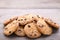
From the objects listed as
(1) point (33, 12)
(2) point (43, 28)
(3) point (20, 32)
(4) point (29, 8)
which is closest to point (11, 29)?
(3) point (20, 32)

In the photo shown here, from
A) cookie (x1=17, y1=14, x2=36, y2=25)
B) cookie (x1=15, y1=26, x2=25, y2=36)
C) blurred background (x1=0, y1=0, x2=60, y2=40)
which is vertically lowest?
cookie (x1=15, y1=26, x2=25, y2=36)

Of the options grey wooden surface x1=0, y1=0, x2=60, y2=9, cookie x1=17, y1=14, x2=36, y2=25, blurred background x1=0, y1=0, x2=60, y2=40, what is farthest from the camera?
grey wooden surface x1=0, y1=0, x2=60, y2=9

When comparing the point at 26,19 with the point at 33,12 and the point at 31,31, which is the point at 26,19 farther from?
the point at 33,12

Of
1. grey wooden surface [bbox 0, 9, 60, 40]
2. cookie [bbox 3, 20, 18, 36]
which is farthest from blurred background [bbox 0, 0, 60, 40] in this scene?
cookie [bbox 3, 20, 18, 36]

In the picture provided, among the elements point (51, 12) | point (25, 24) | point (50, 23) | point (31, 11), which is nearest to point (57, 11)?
point (51, 12)

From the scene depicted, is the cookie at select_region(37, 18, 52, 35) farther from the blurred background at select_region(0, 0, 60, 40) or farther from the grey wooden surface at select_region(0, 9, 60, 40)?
the blurred background at select_region(0, 0, 60, 40)

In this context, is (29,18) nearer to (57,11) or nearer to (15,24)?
(15,24)
